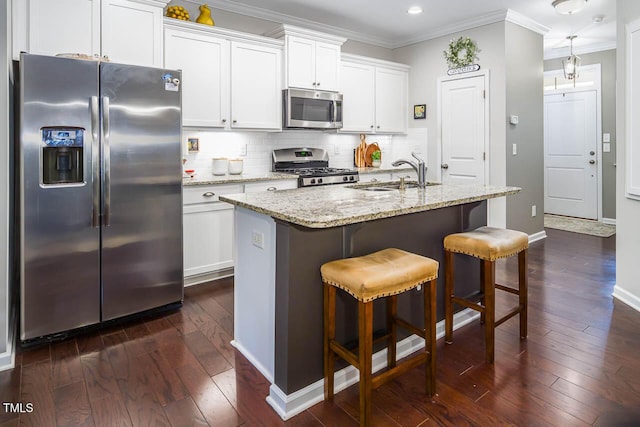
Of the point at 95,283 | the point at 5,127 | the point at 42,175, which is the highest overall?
the point at 5,127

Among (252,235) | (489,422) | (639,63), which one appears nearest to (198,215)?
(252,235)

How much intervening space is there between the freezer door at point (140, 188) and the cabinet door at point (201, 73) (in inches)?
31.0

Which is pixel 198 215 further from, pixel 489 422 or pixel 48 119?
pixel 489 422

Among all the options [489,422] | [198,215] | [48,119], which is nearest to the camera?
[489,422]

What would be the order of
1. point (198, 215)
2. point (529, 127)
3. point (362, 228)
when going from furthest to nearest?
point (529, 127) < point (198, 215) < point (362, 228)

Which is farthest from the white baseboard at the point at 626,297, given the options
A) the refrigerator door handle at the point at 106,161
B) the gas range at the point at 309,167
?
the refrigerator door handle at the point at 106,161

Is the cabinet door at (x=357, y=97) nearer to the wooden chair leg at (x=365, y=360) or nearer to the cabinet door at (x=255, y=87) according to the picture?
the cabinet door at (x=255, y=87)

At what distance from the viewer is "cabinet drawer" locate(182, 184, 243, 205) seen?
3.44 metres

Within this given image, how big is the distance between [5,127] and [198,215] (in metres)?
1.56

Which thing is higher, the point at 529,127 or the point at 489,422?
the point at 529,127

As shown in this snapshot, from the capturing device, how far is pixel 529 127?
5.03 meters

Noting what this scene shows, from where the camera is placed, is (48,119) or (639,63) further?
(639,63)

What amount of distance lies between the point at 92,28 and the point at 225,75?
1156 mm

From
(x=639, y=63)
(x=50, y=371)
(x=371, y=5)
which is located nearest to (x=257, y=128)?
(x=371, y=5)
